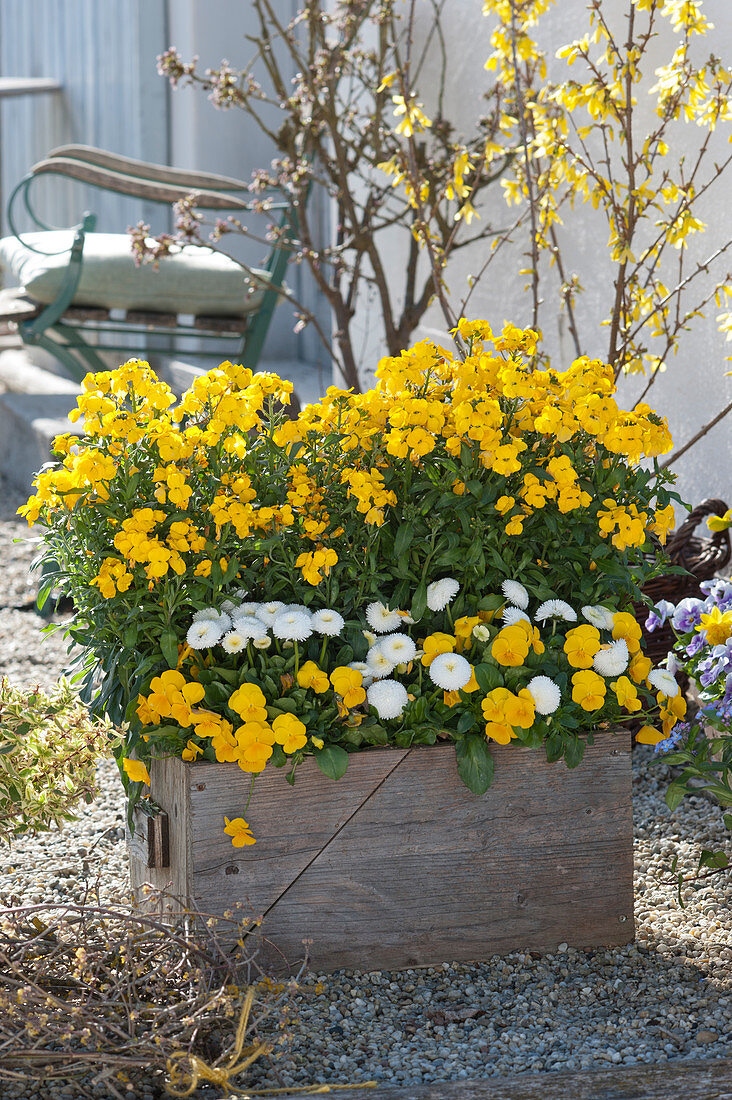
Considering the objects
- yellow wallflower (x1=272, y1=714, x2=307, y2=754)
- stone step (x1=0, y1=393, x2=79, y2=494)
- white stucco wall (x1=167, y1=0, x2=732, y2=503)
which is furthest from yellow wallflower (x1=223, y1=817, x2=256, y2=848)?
stone step (x1=0, y1=393, x2=79, y2=494)

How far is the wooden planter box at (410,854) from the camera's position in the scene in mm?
1653

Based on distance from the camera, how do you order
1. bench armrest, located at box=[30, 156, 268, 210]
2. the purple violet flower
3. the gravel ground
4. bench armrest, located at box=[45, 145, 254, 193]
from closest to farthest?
the gravel ground < the purple violet flower < bench armrest, located at box=[30, 156, 268, 210] < bench armrest, located at box=[45, 145, 254, 193]

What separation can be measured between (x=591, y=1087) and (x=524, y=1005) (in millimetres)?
280

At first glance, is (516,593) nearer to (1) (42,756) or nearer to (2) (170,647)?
(2) (170,647)

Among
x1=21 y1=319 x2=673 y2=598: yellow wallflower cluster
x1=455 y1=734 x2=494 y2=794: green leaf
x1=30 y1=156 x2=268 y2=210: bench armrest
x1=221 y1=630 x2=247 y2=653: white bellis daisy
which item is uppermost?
x1=30 y1=156 x2=268 y2=210: bench armrest

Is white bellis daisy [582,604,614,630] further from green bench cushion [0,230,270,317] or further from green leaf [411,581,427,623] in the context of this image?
green bench cushion [0,230,270,317]

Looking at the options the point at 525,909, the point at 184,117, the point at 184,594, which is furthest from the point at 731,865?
the point at 184,117

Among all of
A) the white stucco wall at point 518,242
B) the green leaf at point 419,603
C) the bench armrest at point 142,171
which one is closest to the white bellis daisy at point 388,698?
the green leaf at point 419,603

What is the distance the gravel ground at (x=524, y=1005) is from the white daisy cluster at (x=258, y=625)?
470 mm

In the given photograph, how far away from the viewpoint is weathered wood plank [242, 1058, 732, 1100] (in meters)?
1.33

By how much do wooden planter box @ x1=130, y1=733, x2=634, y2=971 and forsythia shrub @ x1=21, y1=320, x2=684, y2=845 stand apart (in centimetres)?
5

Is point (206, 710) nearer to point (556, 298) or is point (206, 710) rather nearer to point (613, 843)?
point (613, 843)

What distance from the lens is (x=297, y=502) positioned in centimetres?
170

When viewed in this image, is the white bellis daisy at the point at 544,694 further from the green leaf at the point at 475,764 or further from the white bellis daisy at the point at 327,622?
the white bellis daisy at the point at 327,622
